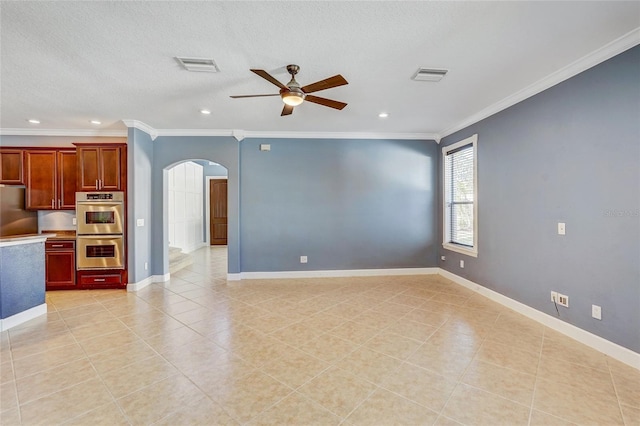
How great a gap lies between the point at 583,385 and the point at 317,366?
2074mm

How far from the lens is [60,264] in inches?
175

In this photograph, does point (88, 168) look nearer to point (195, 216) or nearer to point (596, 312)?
point (195, 216)

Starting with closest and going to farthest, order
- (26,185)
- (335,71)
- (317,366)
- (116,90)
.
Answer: (317,366) < (335,71) < (116,90) < (26,185)

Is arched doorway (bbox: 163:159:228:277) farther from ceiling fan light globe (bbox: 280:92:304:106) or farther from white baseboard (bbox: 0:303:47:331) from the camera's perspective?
ceiling fan light globe (bbox: 280:92:304:106)

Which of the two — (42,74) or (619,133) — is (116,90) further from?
(619,133)

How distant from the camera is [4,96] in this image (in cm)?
337

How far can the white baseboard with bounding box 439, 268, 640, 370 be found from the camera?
2352mm

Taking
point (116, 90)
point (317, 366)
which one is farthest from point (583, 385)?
point (116, 90)

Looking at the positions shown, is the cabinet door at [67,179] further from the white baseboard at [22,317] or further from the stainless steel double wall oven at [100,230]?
the white baseboard at [22,317]

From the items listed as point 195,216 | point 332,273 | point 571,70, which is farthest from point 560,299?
point 195,216

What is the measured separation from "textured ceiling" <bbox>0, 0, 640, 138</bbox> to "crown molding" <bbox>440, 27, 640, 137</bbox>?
0.07m

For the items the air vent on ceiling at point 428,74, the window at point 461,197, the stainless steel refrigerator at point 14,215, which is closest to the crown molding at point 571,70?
the window at point 461,197

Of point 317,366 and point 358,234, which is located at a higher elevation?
point 358,234

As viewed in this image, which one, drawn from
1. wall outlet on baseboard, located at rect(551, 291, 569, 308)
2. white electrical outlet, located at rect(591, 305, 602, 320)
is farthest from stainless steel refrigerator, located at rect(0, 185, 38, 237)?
white electrical outlet, located at rect(591, 305, 602, 320)
